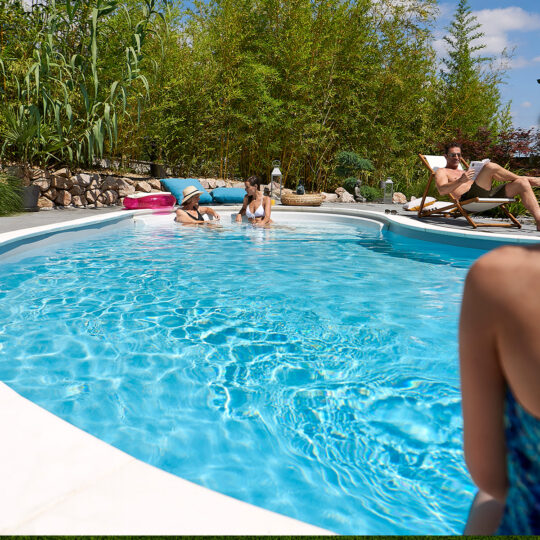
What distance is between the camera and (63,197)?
28.7 feet

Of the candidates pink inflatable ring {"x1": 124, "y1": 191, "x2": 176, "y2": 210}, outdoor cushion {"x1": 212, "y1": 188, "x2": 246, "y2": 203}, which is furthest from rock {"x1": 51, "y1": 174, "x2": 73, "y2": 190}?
outdoor cushion {"x1": 212, "y1": 188, "x2": 246, "y2": 203}

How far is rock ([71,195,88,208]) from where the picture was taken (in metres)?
8.91

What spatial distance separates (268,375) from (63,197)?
7545 mm

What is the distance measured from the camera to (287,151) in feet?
40.5

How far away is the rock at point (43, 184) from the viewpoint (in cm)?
831

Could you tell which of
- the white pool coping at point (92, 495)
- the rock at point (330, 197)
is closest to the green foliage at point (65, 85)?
the rock at point (330, 197)

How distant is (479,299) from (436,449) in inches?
65.1

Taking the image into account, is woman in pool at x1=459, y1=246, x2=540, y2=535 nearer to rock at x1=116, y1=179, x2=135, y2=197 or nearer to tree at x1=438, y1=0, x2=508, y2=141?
rock at x1=116, y1=179, x2=135, y2=197

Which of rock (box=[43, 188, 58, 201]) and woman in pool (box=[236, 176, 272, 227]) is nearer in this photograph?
woman in pool (box=[236, 176, 272, 227])

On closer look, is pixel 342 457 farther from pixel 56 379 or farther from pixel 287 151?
pixel 287 151

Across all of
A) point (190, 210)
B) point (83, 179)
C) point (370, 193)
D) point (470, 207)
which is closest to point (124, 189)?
point (83, 179)

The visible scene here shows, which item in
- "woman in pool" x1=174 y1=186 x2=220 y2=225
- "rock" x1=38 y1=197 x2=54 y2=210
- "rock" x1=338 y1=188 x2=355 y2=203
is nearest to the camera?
"woman in pool" x1=174 y1=186 x2=220 y2=225

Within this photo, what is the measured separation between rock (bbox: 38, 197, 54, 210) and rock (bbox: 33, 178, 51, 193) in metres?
0.16

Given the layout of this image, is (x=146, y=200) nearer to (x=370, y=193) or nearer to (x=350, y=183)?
(x=350, y=183)
